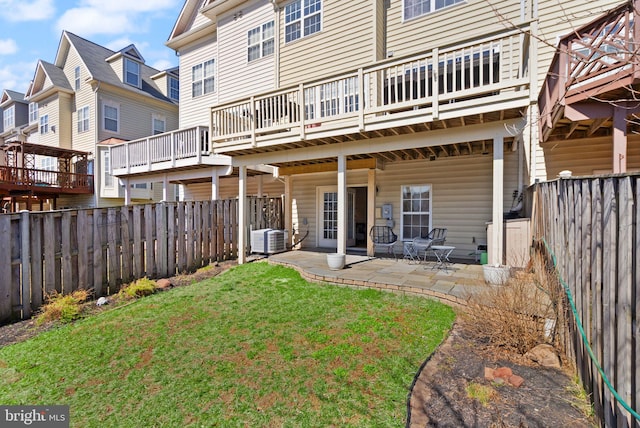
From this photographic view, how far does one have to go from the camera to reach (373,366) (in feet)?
10.2

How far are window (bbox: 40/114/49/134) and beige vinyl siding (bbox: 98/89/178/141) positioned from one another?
5.59 m

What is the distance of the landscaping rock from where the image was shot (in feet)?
9.97

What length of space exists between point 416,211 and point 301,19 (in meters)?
7.52

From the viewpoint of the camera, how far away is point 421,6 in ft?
27.4

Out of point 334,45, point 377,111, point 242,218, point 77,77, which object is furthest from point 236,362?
point 77,77

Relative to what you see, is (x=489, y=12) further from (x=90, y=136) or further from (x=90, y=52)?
(x=90, y=52)

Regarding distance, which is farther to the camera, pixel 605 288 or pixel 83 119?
pixel 83 119

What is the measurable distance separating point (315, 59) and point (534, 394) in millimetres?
10108

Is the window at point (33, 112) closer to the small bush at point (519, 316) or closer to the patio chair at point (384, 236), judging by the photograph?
the patio chair at point (384, 236)

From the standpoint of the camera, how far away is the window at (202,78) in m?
13.2

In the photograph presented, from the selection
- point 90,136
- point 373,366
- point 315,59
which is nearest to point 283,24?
point 315,59

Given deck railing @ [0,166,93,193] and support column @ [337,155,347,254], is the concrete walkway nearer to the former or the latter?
support column @ [337,155,347,254]

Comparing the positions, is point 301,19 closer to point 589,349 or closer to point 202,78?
point 202,78

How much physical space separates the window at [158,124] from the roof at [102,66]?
1.24 m
